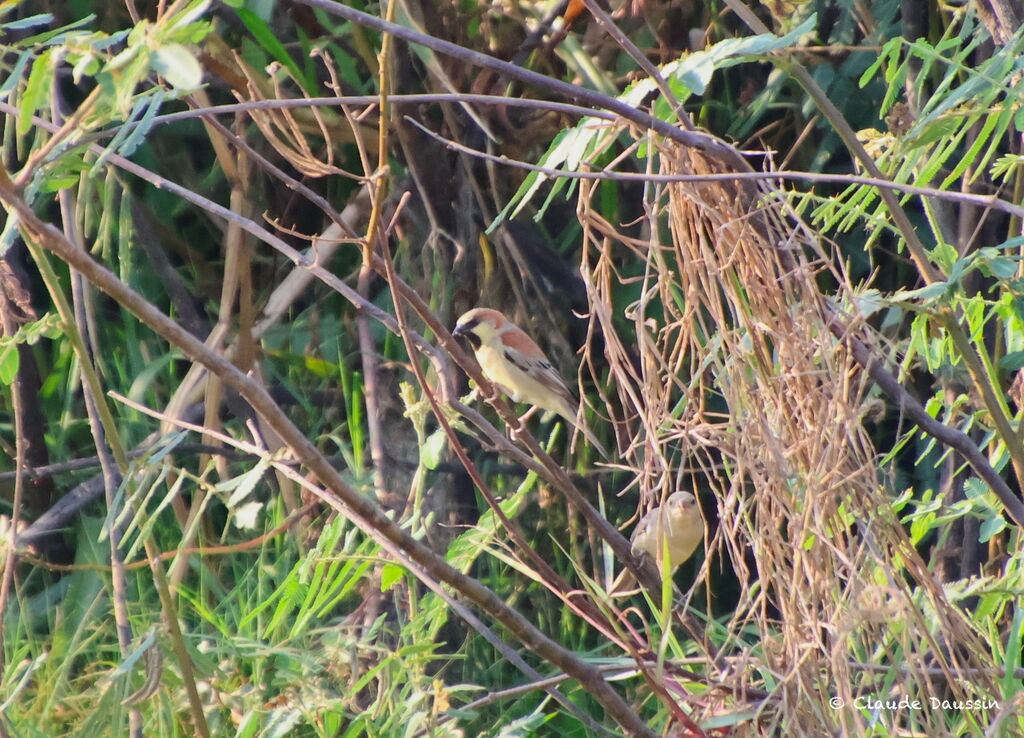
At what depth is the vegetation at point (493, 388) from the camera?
5.73 ft

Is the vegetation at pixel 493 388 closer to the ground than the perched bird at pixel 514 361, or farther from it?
farther from it

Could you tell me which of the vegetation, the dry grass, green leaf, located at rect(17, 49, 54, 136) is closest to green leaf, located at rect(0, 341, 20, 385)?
the vegetation

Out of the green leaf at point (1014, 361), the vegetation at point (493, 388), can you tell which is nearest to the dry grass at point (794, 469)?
the vegetation at point (493, 388)

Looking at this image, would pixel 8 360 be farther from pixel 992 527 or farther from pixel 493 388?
pixel 992 527

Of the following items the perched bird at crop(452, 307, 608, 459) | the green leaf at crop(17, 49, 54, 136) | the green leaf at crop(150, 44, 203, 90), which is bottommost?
the perched bird at crop(452, 307, 608, 459)

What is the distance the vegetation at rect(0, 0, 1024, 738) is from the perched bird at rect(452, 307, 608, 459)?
0.29 ft

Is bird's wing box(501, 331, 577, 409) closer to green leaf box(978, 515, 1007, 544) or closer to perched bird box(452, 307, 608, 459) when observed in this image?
perched bird box(452, 307, 608, 459)

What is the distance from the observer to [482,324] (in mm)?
4094

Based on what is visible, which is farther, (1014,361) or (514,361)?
(514,361)

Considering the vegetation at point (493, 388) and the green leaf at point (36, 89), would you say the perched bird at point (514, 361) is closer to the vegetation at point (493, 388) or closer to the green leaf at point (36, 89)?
the vegetation at point (493, 388)

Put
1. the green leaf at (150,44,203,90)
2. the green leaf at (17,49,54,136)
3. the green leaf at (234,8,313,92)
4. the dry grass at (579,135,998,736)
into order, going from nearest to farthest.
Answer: the green leaf at (150,44,203,90) → the green leaf at (17,49,54,136) → the dry grass at (579,135,998,736) → the green leaf at (234,8,313,92)

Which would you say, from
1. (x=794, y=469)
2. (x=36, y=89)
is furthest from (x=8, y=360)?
(x=794, y=469)

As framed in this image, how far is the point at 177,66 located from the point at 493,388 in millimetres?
1186

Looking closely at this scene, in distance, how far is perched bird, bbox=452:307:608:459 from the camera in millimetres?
4004
